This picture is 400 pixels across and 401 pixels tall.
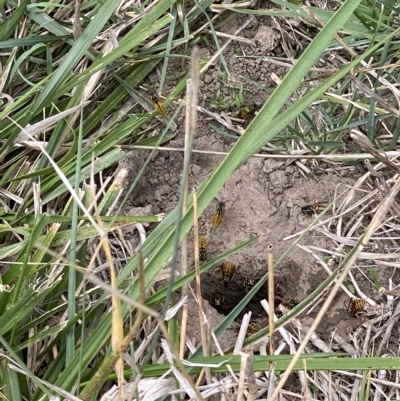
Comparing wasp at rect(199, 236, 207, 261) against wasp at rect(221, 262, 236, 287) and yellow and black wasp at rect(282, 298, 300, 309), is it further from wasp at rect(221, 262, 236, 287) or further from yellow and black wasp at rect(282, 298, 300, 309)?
yellow and black wasp at rect(282, 298, 300, 309)

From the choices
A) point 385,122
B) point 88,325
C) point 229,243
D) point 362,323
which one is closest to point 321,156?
point 385,122

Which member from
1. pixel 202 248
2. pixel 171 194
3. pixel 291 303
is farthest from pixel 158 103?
pixel 291 303

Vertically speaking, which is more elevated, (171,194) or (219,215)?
(171,194)

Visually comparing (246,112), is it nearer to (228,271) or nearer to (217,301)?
(228,271)

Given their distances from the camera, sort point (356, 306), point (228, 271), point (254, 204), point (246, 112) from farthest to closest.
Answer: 1. point (246, 112)
2. point (254, 204)
3. point (228, 271)
4. point (356, 306)

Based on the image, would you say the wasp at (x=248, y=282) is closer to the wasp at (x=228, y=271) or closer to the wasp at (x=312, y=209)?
the wasp at (x=228, y=271)

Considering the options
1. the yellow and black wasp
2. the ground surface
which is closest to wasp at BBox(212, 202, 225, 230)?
the ground surface
